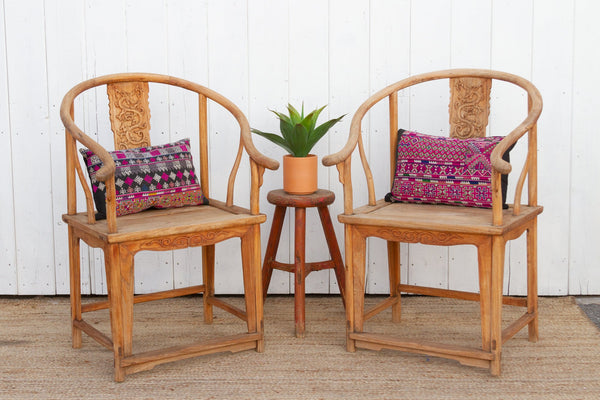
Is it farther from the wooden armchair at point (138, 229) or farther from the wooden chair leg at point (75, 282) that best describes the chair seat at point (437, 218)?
the wooden chair leg at point (75, 282)

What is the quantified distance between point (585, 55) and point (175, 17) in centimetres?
176

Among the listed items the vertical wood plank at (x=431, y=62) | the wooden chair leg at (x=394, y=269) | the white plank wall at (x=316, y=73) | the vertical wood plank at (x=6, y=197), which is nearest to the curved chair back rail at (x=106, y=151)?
the white plank wall at (x=316, y=73)

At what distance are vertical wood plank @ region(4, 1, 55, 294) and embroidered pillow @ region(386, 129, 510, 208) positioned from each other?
5.23 feet

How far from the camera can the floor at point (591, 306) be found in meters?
3.10

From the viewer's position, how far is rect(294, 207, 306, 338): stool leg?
2901 mm

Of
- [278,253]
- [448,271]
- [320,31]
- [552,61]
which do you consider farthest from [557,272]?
[320,31]

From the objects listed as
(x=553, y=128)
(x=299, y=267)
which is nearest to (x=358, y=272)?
(x=299, y=267)

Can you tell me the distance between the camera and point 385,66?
331cm

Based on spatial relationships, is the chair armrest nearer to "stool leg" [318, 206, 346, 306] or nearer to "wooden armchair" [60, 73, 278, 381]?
"wooden armchair" [60, 73, 278, 381]

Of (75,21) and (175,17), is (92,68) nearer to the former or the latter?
(75,21)

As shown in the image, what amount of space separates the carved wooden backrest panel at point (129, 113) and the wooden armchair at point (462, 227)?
0.74 metres

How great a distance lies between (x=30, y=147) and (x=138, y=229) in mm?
1188

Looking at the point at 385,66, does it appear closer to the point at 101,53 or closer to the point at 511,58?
the point at 511,58

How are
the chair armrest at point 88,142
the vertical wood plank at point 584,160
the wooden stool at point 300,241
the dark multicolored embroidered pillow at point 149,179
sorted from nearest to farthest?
the chair armrest at point 88,142
the dark multicolored embroidered pillow at point 149,179
the wooden stool at point 300,241
the vertical wood plank at point 584,160
